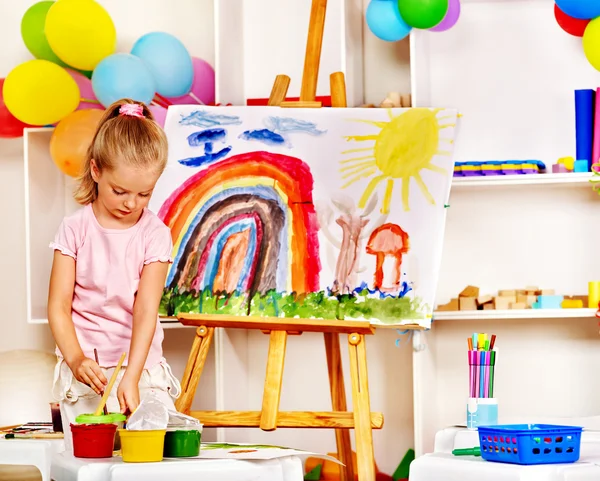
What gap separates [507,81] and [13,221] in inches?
76.7

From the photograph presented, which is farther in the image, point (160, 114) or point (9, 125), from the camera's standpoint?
point (9, 125)

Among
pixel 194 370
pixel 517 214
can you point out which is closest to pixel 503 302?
pixel 517 214

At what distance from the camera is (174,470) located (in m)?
1.47

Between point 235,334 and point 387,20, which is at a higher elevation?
point 387,20

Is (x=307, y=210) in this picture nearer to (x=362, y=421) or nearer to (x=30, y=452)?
(x=362, y=421)

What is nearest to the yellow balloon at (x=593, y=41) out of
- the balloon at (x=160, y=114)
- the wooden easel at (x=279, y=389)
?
the wooden easel at (x=279, y=389)

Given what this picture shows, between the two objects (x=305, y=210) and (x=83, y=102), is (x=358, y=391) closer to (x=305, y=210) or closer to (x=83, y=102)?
(x=305, y=210)

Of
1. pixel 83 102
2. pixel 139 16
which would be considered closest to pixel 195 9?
pixel 139 16

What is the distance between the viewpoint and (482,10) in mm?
3340

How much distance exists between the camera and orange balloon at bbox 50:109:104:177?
3.15m

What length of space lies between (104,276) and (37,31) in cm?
170

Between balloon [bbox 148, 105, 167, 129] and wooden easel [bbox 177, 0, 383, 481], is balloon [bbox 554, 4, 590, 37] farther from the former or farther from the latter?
balloon [bbox 148, 105, 167, 129]

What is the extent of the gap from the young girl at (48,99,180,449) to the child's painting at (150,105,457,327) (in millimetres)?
741

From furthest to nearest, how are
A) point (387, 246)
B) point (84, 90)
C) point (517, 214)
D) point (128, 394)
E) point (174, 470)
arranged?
point (84, 90) → point (517, 214) → point (387, 246) → point (128, 394) → point (174, 470)
